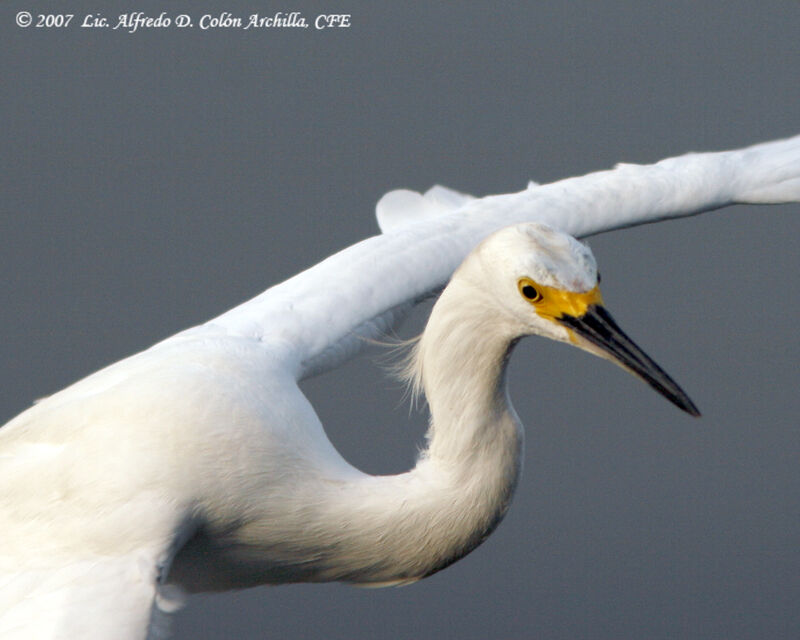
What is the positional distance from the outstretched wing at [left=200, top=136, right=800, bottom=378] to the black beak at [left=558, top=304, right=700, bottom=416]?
0.76 meters

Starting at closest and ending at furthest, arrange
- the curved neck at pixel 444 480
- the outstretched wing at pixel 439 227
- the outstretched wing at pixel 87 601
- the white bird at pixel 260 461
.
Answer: the outstretched wing at pixel 87 601 → the white bird at pixel 260 461 → the curved neck at pixel 444 480 → the outstretched wing at pixel 439 227

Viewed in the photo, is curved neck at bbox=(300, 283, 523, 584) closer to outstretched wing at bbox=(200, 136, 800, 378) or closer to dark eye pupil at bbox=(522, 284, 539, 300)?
dark eye pupil at bbox=(522, 284, 539, 300)

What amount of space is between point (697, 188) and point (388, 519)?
1.43 meters

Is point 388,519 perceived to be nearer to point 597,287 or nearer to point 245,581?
point 245,581

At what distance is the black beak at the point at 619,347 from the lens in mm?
2055

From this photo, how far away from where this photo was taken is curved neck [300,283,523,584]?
214 centimetres

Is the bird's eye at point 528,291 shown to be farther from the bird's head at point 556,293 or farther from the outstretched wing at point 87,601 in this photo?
the outstretched wing at point 87,601

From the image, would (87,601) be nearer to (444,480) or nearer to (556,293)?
(444,480)

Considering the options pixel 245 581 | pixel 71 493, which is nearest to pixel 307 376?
pixel 245 581

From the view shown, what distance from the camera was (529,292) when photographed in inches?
80.2

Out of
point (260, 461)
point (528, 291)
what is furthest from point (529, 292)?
point (260, 461)

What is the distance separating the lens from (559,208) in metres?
3.14

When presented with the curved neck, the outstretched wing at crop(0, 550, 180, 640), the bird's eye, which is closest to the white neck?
the curved neck

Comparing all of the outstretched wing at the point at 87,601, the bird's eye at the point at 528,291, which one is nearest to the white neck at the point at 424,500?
the bird's eye at the point at 528,291
